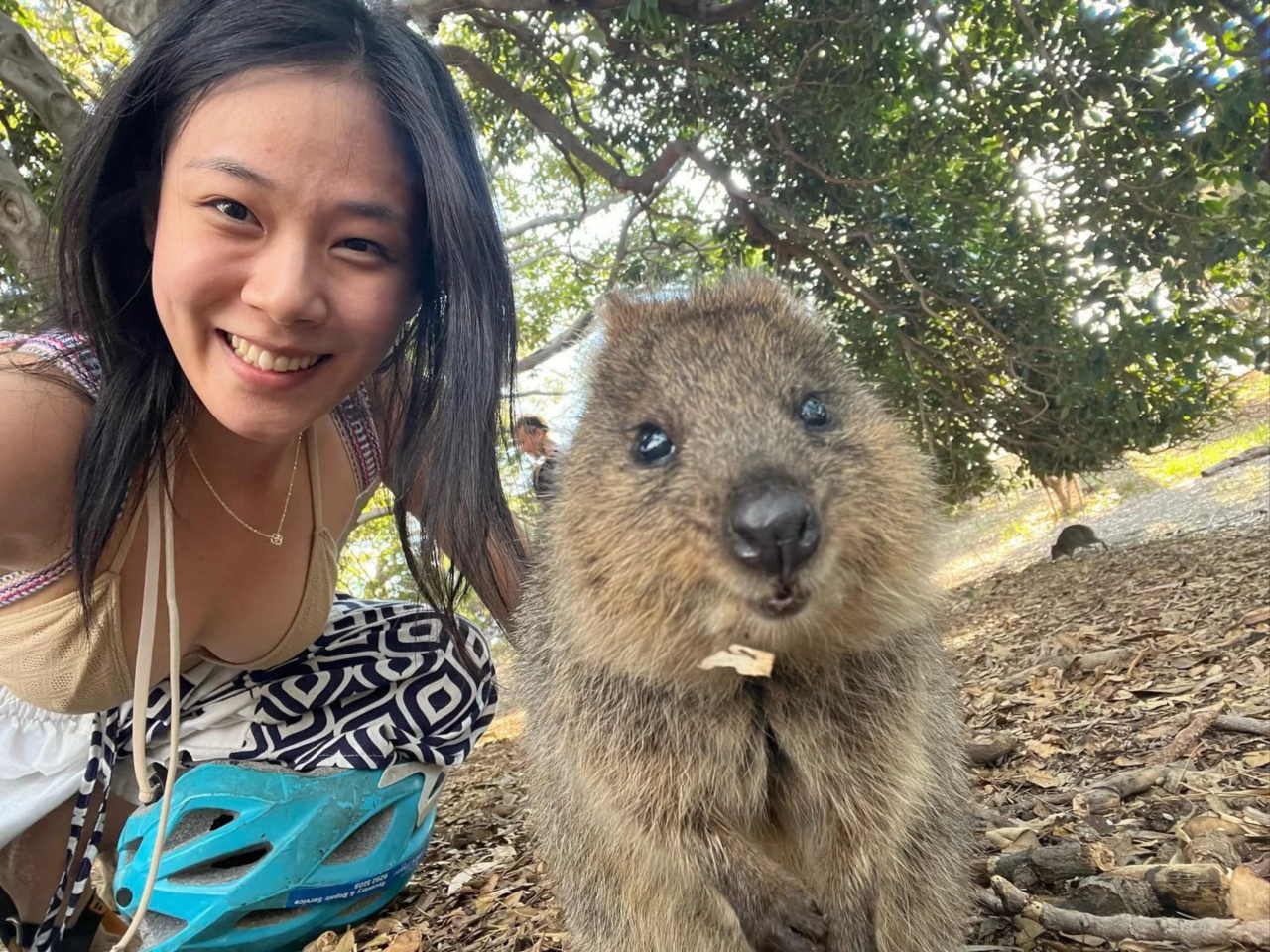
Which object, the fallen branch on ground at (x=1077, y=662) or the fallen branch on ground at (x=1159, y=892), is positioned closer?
the fallen branch on ground at (x=1159, y=892)

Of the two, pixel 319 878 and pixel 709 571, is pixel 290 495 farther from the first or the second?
pixel 709 571

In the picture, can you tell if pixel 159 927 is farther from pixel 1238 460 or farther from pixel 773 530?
pixel 1238 460

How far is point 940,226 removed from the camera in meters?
6.03

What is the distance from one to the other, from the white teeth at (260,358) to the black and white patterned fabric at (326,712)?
1458 mm

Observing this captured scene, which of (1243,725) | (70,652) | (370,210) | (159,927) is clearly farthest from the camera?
(159,927)

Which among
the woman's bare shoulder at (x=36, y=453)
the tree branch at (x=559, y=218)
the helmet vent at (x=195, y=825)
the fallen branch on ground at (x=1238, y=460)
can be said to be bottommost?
the fallen branch on ground at (x=1238, y=460)

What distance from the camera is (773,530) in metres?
1.68

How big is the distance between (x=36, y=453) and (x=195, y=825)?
155 cm

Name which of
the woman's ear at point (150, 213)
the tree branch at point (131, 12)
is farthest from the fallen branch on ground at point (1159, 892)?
the tree branch at point (131, 12)

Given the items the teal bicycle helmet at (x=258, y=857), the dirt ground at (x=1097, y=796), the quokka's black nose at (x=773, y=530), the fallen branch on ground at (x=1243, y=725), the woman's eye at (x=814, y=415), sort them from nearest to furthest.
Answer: the quokka's black nose at (x=773, y=530)
the woman's eye at (x=814, y=415)
the dirt ground at (x=1097, y=796)
the fallen branch on ground at (x=1243, y=725)
the teal bicycle helmet at (x=258, y=857)

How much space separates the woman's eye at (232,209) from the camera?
2424 mm

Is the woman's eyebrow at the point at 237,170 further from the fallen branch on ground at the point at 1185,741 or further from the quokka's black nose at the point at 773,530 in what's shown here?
the fallen branch on ground at the point at 1185,741

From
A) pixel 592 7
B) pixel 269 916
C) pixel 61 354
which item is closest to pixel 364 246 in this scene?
pixel 61 354

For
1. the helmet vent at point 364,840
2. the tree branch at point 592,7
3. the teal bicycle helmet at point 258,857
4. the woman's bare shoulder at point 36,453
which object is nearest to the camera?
the woman's bare shoulder at point 36,453
